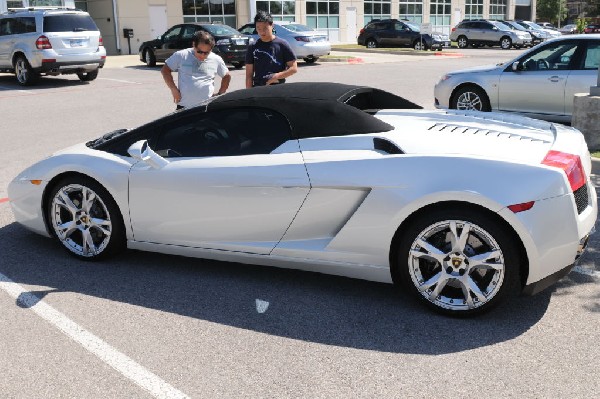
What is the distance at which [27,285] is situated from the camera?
466cm

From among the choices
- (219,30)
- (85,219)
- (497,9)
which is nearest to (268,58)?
(85,219)

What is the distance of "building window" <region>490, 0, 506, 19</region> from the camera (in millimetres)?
56491

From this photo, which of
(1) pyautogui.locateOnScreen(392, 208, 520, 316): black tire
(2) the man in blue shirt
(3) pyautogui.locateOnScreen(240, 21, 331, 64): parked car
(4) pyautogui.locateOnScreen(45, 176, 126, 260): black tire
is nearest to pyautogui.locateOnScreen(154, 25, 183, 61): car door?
(3) pyautogui.locateOnScreen(240, 21, 331, 64): parked car

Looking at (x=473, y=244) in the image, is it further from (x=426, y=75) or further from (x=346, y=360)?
(x=426, y=75)

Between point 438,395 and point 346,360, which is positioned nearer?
point 438,395

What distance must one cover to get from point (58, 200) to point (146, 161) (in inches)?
36.3

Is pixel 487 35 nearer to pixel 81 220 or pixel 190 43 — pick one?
pixel 190 43

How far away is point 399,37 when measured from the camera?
34.3m

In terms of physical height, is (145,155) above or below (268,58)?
below

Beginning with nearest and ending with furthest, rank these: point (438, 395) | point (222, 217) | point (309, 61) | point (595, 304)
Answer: point (438, 395) → point (595, 304) → point (222, 217) → point (309, 61)

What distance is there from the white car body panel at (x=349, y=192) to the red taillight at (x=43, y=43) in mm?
12975

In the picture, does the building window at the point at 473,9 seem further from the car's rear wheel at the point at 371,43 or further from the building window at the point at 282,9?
the building window at the point at 282,9

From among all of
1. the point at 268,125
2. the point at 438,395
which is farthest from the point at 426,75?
the point at 438,395

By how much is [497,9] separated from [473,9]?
5.48 metres
